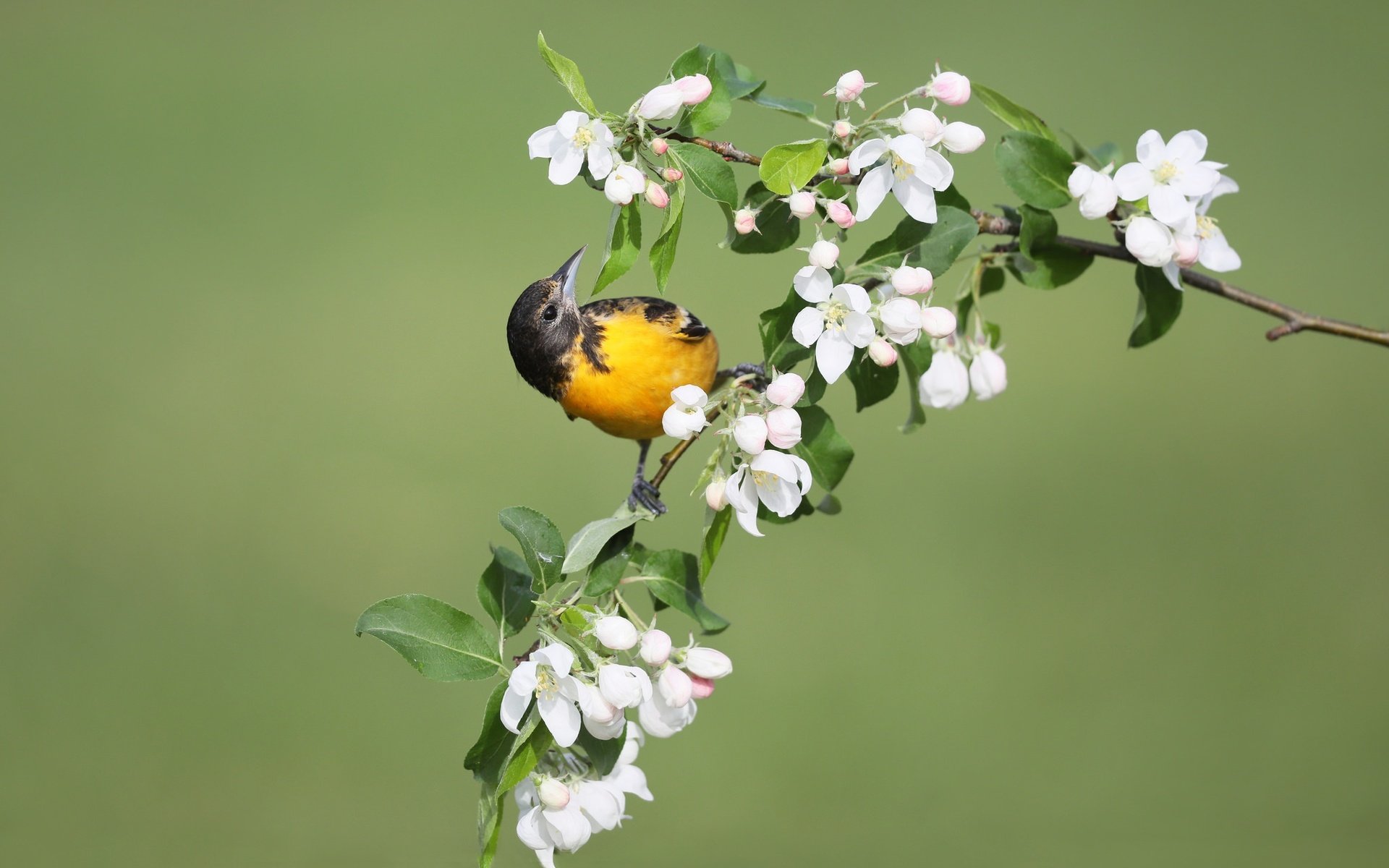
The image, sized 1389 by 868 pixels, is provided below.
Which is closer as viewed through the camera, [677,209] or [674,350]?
[677,209]

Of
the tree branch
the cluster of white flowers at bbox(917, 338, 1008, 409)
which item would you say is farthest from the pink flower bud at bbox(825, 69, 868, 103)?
the cluster of white flowers at bbox(917, 338, 1008, 409)

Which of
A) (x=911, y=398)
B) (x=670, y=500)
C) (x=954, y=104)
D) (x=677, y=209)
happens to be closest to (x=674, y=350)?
(x=911, y=398)

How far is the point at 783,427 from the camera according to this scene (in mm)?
1186

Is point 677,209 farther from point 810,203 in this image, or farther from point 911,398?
point 911,398

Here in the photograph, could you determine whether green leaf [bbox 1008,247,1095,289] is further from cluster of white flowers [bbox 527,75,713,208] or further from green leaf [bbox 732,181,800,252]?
cluster of white flowers [bbox 527,75,713,208]

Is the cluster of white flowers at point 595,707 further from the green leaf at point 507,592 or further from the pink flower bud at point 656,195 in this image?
the pink flower bud at point 656,195

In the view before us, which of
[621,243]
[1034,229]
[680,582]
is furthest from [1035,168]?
[680,582]

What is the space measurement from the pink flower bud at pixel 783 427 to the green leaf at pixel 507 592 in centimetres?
37

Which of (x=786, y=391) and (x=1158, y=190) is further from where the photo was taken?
(x=1158, y=190)

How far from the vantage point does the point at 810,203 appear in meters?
1.20

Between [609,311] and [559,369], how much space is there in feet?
0.50

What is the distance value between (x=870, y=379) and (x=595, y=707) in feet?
1.76

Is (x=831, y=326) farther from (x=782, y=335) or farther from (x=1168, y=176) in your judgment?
(x=1168, y=176)

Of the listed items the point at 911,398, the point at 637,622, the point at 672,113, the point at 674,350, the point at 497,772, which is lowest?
the point at 497,772
